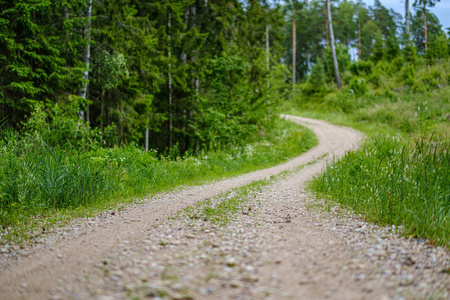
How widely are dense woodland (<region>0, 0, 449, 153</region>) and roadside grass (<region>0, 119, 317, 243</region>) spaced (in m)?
1.97

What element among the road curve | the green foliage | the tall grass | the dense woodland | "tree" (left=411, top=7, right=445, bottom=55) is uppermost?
"tree" (left=411, top=7, right=445, bottom=55)

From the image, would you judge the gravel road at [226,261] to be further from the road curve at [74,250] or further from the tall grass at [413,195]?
the tall grass at [413,195]

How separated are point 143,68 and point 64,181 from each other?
862 cm

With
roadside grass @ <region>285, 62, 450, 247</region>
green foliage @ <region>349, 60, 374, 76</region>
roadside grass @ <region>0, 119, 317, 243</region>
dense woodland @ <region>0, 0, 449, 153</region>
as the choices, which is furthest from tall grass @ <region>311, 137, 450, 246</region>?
green foliage @ <region>349, 60, 374, 76</region>

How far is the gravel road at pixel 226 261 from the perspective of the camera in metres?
2.41

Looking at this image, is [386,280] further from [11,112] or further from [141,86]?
[141,86]

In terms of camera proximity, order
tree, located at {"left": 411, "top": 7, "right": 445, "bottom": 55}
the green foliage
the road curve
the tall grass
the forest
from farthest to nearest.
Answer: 1. tree, located at {"left": 411, "top": 7, "right": 445, "bottom": 55}
2. the green foliage
3. the forest
4. the tall grass
5. the road curve

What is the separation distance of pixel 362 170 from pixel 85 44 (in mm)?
10185

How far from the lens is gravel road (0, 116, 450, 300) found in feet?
7.92

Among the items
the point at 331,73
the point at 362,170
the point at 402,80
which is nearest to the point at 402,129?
the point at 402,80

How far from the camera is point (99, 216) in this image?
17.1 ft

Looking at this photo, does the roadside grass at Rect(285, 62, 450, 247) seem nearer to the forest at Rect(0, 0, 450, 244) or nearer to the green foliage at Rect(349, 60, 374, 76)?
the forest at Rect(0, 0, 450, 244)

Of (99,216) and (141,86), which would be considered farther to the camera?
(141,86)

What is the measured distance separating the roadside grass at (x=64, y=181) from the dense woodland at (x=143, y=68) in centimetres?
197
